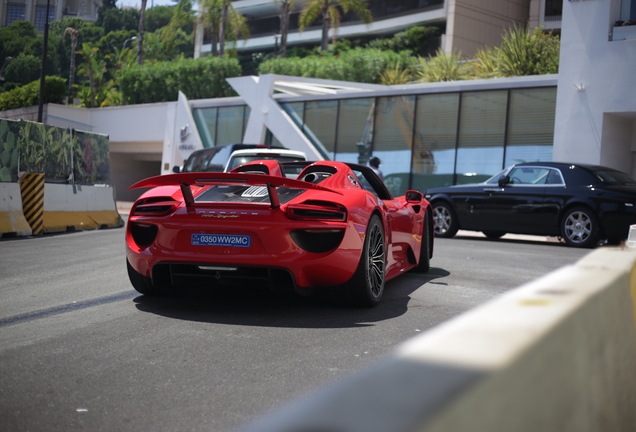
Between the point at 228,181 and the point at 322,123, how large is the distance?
2221cm

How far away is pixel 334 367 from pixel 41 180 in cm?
1108

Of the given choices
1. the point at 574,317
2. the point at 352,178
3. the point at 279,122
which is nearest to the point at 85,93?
the point at 279,122

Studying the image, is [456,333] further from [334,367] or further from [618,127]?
[618,127]

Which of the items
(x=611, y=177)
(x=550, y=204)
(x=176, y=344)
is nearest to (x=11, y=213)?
(x=176, y=344)

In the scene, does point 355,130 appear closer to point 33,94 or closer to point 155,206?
point 155,206

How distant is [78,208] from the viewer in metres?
14.9

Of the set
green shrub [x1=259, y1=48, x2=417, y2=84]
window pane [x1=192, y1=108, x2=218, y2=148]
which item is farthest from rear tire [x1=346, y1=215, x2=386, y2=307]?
window pane [x1=192, y1=108, x2=218, y2=148]

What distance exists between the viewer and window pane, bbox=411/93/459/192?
22922 millimetres

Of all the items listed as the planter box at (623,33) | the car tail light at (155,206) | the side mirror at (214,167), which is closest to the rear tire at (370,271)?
the car tail light at (155,206)

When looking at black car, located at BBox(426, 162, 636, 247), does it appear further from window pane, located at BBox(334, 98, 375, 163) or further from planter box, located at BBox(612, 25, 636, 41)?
window pane, located at BBox(334, 98, 375, 163)

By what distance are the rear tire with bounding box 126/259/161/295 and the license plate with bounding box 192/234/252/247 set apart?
771mm

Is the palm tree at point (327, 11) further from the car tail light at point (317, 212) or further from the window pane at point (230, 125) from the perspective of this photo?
the car tail light at point (317, 212)

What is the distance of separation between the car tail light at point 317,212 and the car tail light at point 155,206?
948 mm

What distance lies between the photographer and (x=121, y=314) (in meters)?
5.36
